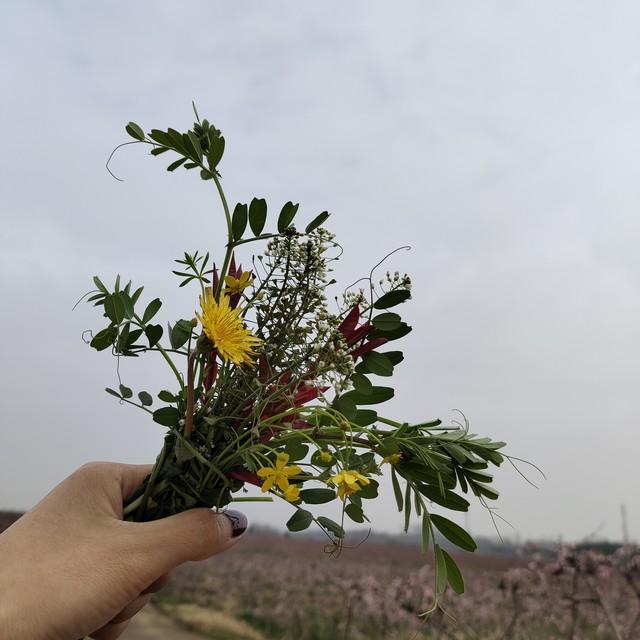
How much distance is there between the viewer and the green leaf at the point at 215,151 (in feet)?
2.36

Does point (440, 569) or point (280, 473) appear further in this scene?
point (440, 569)

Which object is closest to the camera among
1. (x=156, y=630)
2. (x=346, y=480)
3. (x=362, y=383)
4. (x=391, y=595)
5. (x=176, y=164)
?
(x=346, y=480)

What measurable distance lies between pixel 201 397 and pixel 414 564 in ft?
9.66

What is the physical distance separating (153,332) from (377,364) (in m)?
0.25

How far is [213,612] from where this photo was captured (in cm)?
353

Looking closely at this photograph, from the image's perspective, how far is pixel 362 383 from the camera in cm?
67

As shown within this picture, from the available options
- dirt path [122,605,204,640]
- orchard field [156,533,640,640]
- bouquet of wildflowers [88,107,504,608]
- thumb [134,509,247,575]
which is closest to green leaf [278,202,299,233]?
bouquet of wildflowers [88,107,504,608]

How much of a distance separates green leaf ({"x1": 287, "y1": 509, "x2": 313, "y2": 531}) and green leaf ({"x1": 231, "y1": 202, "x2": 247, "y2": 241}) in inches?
11.8

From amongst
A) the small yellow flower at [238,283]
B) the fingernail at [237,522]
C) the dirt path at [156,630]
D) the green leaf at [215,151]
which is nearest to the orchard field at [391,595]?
the dirt path at [156,630]

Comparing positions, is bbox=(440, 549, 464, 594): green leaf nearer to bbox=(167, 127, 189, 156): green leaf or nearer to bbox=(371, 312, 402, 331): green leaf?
bbox=(371, 312, 402, 331): green leaf

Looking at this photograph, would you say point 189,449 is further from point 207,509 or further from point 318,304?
point 318,304

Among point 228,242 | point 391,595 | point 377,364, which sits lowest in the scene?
point 391,595

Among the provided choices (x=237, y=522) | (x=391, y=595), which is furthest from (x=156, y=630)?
(x=237, y=522)

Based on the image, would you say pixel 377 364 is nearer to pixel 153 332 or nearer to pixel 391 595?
pixel 153 332
